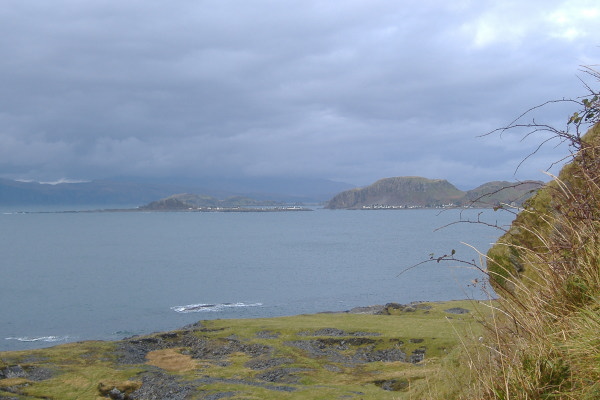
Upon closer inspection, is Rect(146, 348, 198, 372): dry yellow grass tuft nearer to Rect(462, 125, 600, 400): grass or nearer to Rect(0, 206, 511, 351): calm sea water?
Rect(0, 206, 511, 351): calm sea water

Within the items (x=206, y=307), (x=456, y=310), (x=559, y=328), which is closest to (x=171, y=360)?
(x=456, y=310)

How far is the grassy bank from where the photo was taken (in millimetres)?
28719

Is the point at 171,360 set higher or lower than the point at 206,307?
higher

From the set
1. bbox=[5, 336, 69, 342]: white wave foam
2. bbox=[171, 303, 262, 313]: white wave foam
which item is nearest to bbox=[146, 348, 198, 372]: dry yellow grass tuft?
bbox=[5, 336, 69, 342]: white wave foam

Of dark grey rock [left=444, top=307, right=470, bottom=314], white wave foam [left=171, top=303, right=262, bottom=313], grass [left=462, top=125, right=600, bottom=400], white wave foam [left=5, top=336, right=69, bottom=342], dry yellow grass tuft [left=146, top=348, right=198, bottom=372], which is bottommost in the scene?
white wave foam [left=171, top=303, right=262, bottom=313]

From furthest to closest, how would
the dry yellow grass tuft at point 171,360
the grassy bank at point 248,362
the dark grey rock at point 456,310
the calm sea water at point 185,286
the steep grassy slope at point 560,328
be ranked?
the calm sea water at point 185,286, the dark grey rock at point 456,310, the dry yellow grass tuft at point 171,360, the grassy bank at point 248,362, the steep grassy slope at point 560,328

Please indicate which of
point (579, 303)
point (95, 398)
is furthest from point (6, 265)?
point (579, 303)

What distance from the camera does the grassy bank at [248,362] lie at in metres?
28.7

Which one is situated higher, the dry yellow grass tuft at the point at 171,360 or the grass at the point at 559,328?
the grass at the point at 559,328

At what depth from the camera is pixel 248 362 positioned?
36.8 m

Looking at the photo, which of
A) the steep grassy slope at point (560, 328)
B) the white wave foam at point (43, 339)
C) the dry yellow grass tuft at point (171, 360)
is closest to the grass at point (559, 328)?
the steep grassy slope at point (560, 328)

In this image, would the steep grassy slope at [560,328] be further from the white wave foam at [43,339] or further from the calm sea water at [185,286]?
the white wave foam at [43,339]

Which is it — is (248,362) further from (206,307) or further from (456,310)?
(206,307)

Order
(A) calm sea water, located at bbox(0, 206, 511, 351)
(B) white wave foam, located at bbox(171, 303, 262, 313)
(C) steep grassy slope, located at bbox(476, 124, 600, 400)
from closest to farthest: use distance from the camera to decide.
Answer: (C) steep grassy slope, located at bbox(476, 124, 600, 400) → (A) calm sea water, located at bbox(0, 206, 511, 351) → (B) white wave foam, located at bbox(171, 303, 262, 313)
